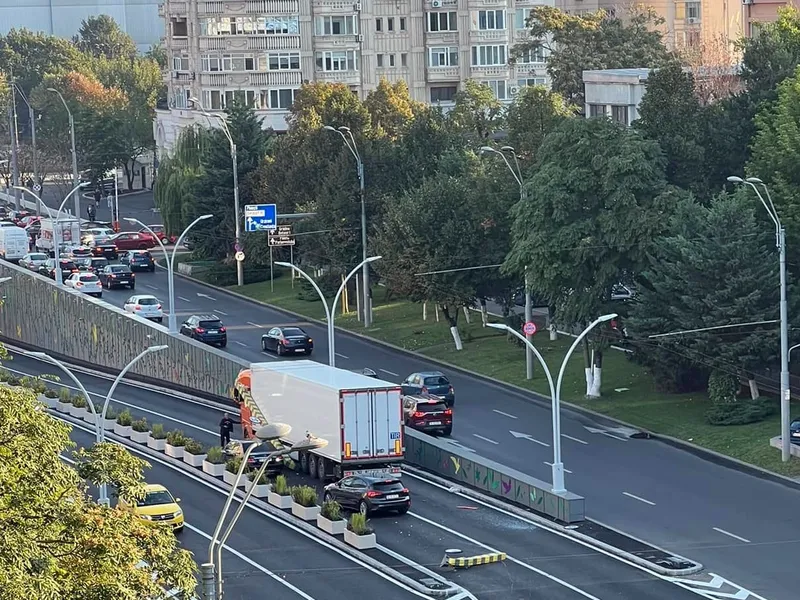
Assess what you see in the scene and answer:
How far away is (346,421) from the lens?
52.8m

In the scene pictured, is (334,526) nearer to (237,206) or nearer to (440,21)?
(237,206)

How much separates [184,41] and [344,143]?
3931cm

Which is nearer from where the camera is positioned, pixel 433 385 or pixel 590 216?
pixel 433 385

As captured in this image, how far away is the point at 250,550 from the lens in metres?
47.4

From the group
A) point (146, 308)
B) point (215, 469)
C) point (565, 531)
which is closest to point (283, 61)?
point (146, 308)

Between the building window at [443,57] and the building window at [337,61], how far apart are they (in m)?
6.15

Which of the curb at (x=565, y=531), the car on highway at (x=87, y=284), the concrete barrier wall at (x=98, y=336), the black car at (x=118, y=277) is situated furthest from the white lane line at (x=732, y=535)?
the black car at (x=118, y=277)

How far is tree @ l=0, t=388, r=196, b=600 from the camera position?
951 inches

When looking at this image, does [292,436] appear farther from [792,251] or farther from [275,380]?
[792,251]

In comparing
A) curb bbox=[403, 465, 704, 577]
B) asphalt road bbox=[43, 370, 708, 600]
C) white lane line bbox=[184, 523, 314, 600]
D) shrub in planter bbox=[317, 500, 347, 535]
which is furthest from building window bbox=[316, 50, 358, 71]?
shrub in planter bbox=[317, 500, 347, 535]

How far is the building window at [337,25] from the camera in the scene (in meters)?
127

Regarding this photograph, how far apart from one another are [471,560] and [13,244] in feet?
241

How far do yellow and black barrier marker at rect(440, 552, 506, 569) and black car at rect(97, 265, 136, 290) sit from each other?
56442 mm

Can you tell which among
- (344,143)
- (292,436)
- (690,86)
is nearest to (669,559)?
(292,436)
